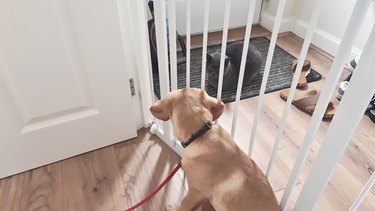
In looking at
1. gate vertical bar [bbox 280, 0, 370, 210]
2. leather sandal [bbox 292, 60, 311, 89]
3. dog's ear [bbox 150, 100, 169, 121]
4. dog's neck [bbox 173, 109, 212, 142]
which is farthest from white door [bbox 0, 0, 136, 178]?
leather sandal [bbox 292, 60, 311, 89]

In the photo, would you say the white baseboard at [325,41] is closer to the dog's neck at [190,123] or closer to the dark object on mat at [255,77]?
the dark object on mat at [255,77]

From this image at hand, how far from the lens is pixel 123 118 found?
1.26 m

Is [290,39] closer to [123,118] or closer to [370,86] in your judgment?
[123,118]

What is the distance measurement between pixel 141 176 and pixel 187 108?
0.52 m

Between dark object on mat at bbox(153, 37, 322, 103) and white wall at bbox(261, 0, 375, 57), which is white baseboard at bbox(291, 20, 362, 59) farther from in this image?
dark object on mat at bbox(153, 37, 322, 103)

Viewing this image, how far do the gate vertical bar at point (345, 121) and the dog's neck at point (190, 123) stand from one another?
30 centimetres

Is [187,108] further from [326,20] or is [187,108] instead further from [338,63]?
[326,20]

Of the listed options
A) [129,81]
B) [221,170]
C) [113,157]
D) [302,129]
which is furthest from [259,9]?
[221,170]

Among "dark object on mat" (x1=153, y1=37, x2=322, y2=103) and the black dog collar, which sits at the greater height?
the black dog collar

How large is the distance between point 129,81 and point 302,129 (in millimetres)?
857

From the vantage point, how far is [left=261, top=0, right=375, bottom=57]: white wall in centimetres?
178

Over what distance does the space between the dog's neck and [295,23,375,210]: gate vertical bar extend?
1.00 ft

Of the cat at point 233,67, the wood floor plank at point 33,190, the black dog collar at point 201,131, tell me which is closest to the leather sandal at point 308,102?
the cat at point 233,67

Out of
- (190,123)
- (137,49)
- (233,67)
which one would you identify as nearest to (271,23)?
(233,67)
